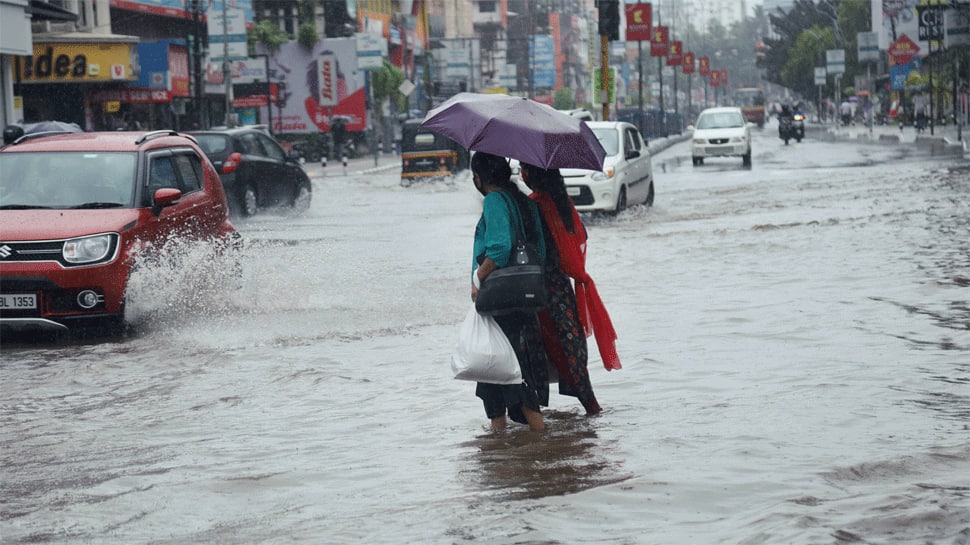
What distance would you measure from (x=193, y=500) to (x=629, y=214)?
17081 millimetres

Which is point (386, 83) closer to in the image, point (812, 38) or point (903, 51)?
point (903, 51)

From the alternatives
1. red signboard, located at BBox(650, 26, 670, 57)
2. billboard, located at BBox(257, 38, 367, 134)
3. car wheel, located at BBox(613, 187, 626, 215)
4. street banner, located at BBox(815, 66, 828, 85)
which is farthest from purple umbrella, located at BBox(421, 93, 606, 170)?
street banner, located at BBox(815, 66, 828, 85)

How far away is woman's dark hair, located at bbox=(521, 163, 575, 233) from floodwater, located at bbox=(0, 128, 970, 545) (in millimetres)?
1091

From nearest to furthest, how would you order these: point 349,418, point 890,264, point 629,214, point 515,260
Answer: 1. point 515,260
2. point 349,418
3. point 890,264
4. point 629,214

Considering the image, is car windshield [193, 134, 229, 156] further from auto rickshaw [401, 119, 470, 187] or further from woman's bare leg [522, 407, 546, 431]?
woman's bare leg [522, 407, 546, 431]

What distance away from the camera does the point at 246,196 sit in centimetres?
2319

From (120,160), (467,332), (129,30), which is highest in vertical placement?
(129,30)

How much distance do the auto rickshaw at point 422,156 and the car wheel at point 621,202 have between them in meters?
14.1

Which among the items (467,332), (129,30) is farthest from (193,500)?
(129,30)

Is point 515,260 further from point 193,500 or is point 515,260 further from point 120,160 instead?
point 120,160

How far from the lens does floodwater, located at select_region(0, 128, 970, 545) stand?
18.1 feet

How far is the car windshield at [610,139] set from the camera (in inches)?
894

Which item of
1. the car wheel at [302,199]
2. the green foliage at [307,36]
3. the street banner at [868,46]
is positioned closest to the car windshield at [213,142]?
the car wheel at [302,199]

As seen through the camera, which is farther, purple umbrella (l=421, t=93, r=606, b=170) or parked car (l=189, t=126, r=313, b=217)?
parked car (l=189, t=126, r=313, b=217)
